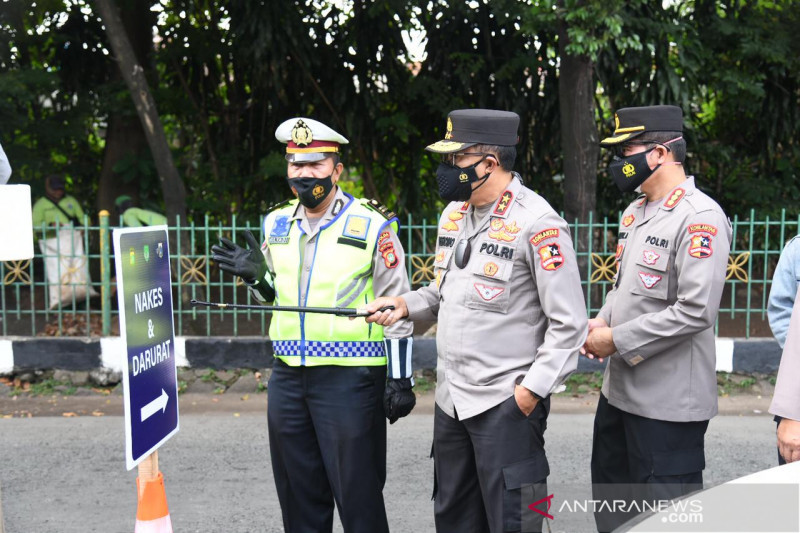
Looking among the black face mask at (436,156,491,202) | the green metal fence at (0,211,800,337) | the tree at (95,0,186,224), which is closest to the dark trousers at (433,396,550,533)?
the black face mask at (436,156,491,202)

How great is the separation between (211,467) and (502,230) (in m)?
3.02

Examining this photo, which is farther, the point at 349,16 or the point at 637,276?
the point at 349,16

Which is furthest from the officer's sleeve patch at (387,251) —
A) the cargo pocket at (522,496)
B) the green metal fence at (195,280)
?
the green metal fence at (195,280)

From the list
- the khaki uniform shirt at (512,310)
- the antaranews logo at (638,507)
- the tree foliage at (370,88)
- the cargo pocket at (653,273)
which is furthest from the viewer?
the tree foliage at (370,88)

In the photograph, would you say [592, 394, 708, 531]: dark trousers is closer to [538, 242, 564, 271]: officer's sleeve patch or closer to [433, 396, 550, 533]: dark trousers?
[433, 396, 550, 533]: dark trousers

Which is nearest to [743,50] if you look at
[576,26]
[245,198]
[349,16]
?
[576,26]

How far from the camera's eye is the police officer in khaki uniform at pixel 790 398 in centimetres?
279

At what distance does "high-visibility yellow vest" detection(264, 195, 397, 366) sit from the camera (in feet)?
11.2

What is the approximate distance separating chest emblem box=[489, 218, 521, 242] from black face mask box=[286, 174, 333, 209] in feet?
2.60

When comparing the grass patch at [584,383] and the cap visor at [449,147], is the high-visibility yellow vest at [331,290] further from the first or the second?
the grass patch at [584,383]

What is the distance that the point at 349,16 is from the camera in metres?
10.4

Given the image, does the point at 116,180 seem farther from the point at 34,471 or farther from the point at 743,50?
the point at 743,50

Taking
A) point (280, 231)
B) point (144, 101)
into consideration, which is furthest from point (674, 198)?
point (144, 101)

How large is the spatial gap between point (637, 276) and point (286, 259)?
143cm
